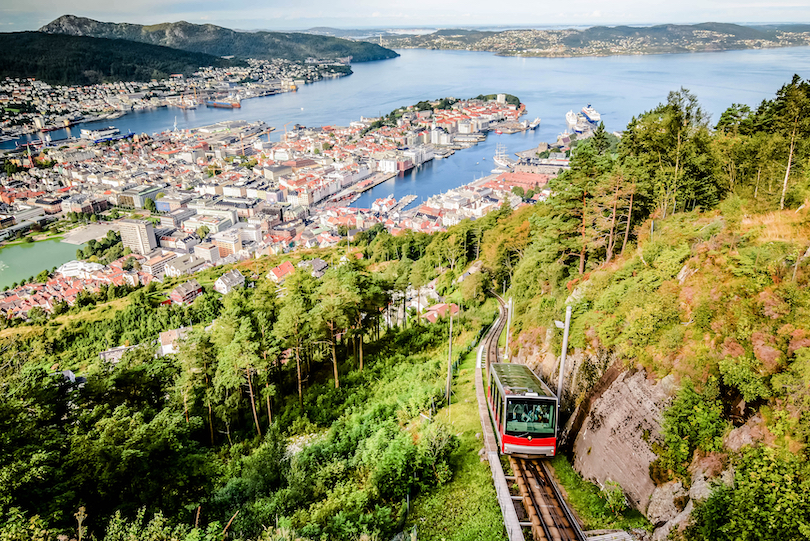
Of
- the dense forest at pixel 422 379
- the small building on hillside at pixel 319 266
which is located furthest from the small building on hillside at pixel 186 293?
the dense forest at pixel 422 379

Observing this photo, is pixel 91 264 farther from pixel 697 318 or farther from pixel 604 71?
pixel 604 71

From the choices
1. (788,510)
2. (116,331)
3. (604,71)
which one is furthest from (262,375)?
(604,71)

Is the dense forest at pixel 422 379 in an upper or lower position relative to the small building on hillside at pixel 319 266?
upper

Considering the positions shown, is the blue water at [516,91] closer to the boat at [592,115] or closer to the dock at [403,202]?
the boat at [592,115]

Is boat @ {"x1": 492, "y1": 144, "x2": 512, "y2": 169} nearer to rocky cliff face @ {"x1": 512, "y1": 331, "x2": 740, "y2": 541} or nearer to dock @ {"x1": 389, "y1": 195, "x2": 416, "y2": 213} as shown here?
dock @ {"x1": 389, "y1": 195, "x2": 416, "y2": 213}

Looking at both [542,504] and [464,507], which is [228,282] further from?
[542,504]
